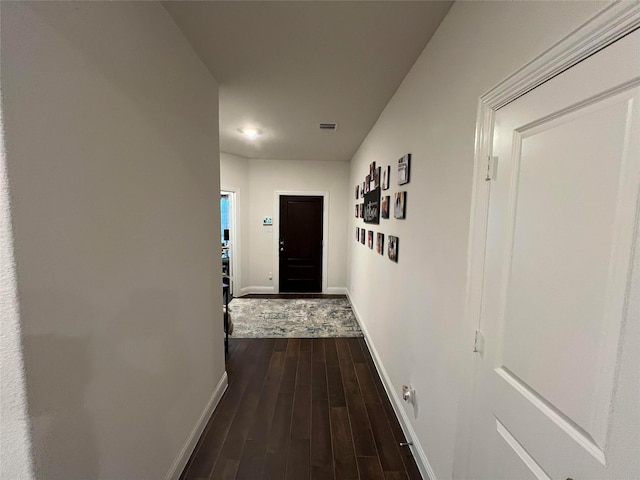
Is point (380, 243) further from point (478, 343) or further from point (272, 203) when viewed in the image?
point (272, 203)

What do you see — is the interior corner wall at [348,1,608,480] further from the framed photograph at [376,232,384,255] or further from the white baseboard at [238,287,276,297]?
the white baseboard at [238,287,276,297]

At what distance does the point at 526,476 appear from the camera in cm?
81

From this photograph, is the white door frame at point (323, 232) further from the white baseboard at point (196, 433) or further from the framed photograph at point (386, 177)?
the white baseboard at point (196, 433)

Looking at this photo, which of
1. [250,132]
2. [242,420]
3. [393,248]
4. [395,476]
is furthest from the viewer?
[250,132]

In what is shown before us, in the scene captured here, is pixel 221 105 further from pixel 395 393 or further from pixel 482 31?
pixel 395 393

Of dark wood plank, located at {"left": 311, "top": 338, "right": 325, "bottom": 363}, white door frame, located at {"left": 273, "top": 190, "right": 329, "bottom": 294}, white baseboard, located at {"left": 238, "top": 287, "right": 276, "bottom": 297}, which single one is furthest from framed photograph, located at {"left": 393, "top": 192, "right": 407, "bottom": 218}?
white baseboard, located at {"left": 238, "top": 287, "right": 276, "bottom": 297}

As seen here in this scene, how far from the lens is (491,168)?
989 millimetres

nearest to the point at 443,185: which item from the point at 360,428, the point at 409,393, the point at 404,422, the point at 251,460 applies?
the point at 409,393

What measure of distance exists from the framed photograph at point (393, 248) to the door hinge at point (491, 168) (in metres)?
1.08

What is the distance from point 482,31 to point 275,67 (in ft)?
4.28

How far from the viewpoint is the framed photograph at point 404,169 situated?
5.98 ft

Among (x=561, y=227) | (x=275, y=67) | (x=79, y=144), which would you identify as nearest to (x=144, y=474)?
(x=79, y=144)

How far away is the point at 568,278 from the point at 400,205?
52.1 inches

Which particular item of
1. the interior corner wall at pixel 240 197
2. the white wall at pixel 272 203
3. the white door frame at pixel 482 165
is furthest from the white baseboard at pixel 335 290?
the white door frame at pixel 482 165
